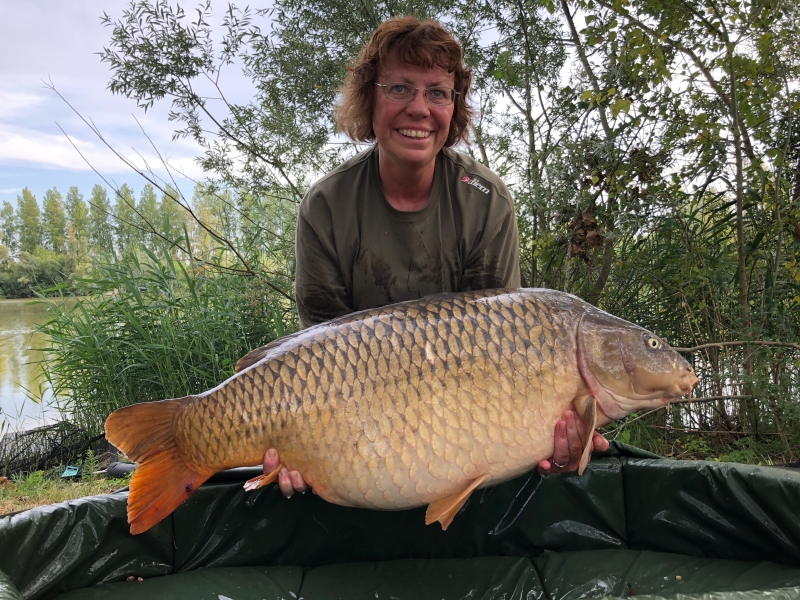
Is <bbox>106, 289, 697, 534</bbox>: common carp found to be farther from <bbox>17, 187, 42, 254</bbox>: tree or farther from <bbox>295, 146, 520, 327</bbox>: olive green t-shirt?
<bbox>17, 187, 42, 254</bbox>: tree

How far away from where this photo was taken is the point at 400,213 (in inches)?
63.1

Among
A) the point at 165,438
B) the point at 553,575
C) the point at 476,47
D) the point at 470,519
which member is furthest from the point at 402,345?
the point at 476,47

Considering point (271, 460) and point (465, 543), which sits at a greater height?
point (271, 460)

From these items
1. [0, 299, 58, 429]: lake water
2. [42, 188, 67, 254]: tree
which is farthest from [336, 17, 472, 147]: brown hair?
[42, 188, 67, 254]: tree

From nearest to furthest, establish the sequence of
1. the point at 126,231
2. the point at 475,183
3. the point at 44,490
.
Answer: the point at 475,183 → the point at 44,490 → the point at 126,231

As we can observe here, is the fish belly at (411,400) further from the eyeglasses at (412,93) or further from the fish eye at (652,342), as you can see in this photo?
the eyeglasses at (412,93)

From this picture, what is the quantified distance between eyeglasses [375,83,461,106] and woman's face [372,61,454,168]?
0.01 meters

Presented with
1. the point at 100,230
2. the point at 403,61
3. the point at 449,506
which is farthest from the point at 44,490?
the point at 403,61

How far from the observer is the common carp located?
1.10 metres

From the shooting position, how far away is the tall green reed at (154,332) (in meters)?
2.93

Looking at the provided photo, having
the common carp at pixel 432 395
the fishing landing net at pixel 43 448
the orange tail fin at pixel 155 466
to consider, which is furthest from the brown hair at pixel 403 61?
the fishing landing net at pixel 43 448

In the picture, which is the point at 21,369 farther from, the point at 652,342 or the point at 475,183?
the point at 652,342

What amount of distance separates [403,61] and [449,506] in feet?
3.46

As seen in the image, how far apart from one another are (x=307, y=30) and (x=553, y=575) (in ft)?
10.1
